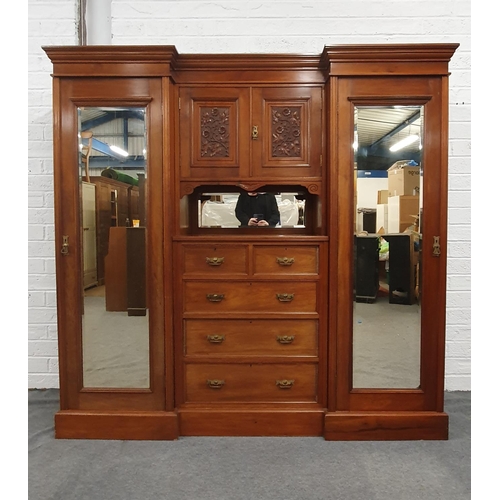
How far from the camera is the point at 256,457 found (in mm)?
2291

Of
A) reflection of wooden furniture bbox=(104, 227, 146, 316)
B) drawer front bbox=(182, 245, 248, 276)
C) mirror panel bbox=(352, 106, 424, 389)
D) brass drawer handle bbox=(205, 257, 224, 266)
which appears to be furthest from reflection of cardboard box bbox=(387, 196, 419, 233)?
reflection of wooden furniture bbox=(104, 227, 146, 316)

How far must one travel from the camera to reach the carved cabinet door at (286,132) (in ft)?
8.26

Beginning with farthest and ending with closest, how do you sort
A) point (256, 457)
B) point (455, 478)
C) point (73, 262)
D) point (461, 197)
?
1. point (461, 197)
2. point (73, 262)
3. point (256, 457)
4. point (455, 478)

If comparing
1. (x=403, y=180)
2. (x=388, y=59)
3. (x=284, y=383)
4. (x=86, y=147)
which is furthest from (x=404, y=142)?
(x=86, y=147)

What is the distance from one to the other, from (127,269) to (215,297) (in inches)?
21.3

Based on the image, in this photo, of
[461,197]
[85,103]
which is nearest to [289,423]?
[461,197]

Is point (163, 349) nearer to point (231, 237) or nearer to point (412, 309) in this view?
point (231, 237)

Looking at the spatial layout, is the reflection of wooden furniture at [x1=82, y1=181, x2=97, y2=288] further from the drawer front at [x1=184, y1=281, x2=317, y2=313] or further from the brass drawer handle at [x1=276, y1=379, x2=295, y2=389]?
the brass drawer handle at [x1=276, y1=379, x2=295, y2=389]

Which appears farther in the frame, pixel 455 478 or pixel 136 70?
pixel 136 70

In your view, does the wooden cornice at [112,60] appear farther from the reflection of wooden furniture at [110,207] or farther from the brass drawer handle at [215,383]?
the brass drawer handle at [215,383]

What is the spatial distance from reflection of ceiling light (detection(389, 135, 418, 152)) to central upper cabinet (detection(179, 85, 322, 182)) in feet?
1.39

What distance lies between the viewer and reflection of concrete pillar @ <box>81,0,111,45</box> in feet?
9.96

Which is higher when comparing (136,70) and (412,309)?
(136,70)

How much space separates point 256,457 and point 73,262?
150cm
